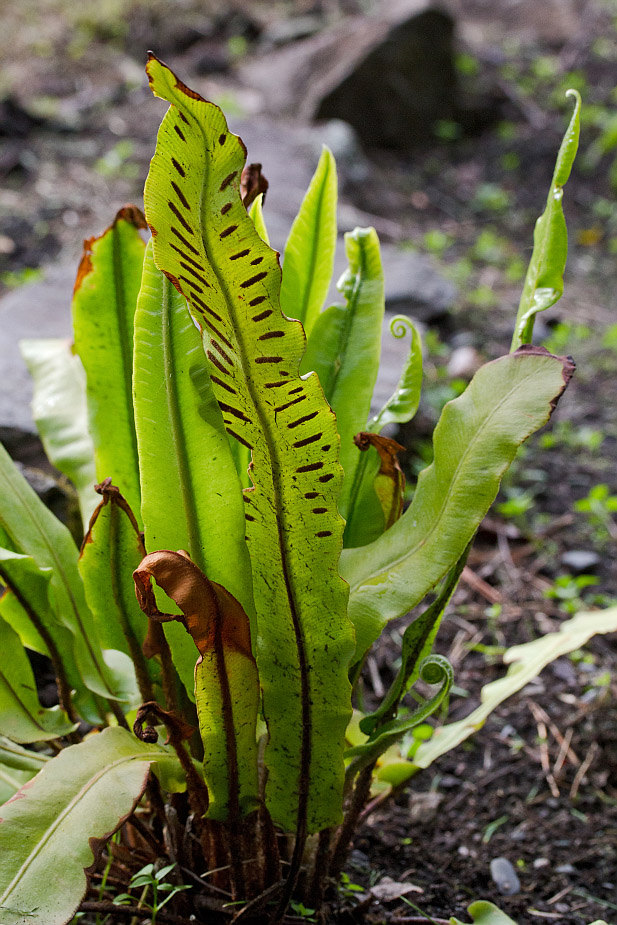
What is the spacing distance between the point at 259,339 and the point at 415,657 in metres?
0.45

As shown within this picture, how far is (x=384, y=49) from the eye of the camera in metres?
4.57

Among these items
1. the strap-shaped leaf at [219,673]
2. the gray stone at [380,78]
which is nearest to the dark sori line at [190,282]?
the strap-shaped leaf at [219,673]

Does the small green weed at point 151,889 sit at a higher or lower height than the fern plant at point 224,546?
lower

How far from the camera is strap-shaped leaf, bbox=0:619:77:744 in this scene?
3.01ft

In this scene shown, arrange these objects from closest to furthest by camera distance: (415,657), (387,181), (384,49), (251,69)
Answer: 1. (415,657)
2. (387,181)
3. (384,49)
4. (251,69)

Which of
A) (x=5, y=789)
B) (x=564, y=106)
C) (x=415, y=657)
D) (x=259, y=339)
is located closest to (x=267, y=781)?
(x=415, y=657)

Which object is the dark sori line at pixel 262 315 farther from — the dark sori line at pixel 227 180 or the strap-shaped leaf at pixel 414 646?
the strap-shaped leaf at pixel 414 646

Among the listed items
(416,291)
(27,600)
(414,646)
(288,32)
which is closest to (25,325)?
(416,291)

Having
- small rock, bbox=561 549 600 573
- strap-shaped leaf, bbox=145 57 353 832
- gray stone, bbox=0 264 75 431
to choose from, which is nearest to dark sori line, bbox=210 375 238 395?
strap-shaped leaf, bbox=145 57 353 832

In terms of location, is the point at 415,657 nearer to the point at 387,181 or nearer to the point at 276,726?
the point at 276,726

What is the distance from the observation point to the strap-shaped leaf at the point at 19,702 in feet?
3.01

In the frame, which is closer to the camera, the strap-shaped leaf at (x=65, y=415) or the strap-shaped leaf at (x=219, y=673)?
the strap-shaped leaf at (x=219, y=673)

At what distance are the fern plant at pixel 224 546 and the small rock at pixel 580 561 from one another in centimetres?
91

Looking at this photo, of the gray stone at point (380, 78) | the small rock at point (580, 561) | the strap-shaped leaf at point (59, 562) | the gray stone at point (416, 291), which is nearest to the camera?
the strap-shaped leaf at point (59, 562)
